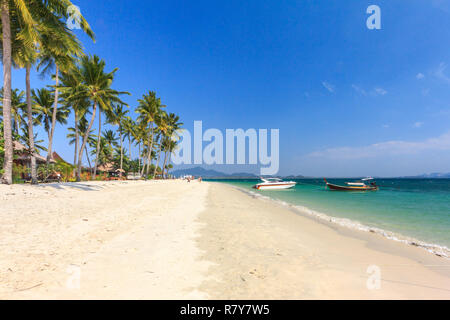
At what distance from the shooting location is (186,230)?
17.1ft

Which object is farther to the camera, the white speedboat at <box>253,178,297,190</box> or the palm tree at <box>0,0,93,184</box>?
the white speedboat at <box>253,178,297,190</box>

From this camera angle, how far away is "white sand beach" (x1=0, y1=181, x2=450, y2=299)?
242cm

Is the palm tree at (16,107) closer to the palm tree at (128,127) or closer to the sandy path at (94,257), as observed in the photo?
the palm tree at (128,127)

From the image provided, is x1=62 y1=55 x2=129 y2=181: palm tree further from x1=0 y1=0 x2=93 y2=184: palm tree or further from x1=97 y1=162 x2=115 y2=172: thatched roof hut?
x1=97 y1=162 x2=115 y2=172: thatched roof hut

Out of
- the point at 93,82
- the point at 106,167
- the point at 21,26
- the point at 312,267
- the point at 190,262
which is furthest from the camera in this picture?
the point at 106,167

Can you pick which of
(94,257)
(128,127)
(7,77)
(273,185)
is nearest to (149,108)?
(128,127)

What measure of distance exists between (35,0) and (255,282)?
19470 mm

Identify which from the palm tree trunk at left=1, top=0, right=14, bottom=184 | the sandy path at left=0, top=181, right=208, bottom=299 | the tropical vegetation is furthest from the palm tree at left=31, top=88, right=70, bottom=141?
the sandy path at left=0, top=181, right=208, bottom=299

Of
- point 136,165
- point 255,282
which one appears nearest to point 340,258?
point 255,282

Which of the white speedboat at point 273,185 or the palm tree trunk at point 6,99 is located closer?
the palm tree trunk at point 6,99

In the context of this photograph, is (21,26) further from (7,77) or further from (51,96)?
(51,96)

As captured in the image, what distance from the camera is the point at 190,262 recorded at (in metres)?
3.24

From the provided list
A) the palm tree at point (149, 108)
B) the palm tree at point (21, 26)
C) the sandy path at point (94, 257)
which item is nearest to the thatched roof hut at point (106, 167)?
the palm tree at point (149, 108)

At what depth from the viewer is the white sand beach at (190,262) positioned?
7.95 feet
